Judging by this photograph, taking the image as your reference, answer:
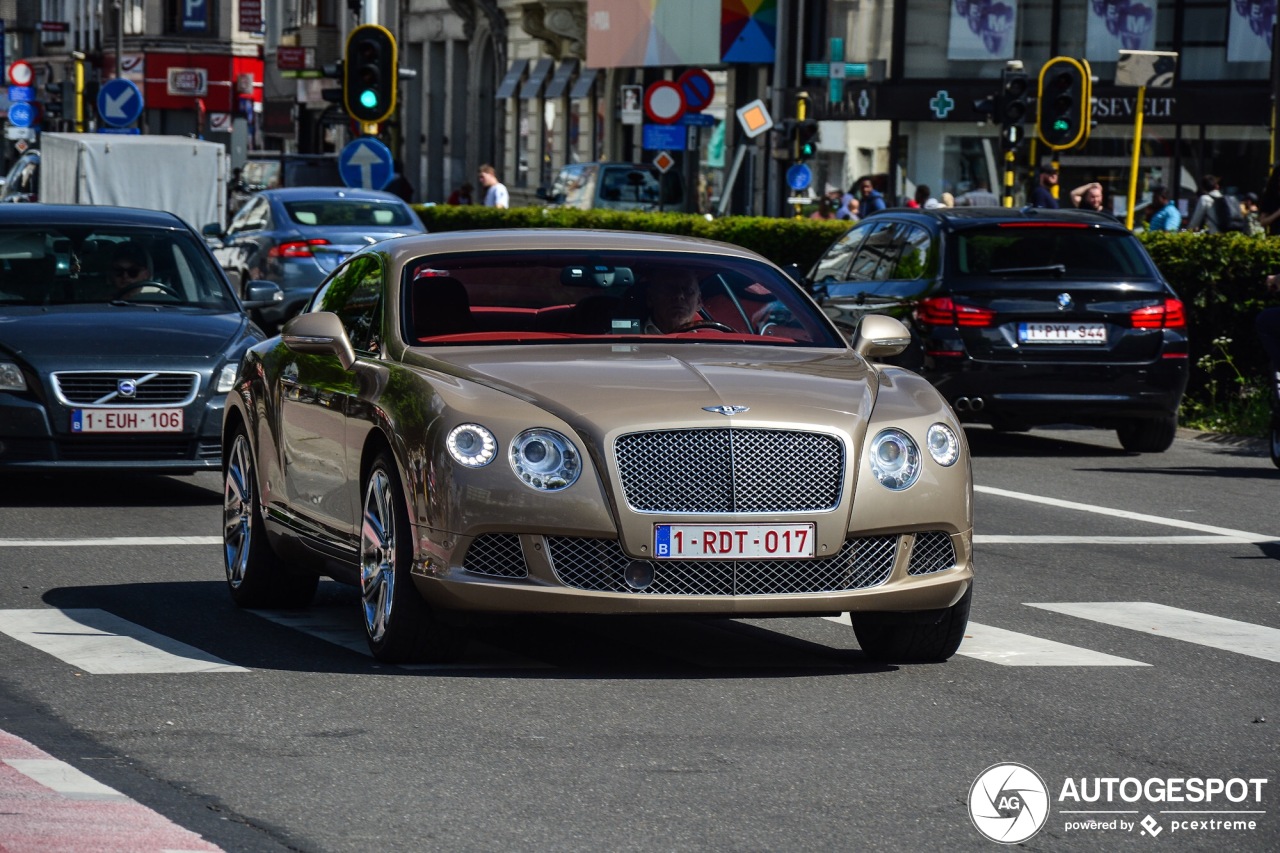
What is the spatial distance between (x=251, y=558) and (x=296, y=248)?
16.4 m

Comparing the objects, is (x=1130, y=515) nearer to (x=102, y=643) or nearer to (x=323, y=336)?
(x=323, y=336)

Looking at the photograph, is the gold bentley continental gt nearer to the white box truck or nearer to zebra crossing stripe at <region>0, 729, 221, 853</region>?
zebra crossing stripe at <region>0, 729, 221, 853</region>

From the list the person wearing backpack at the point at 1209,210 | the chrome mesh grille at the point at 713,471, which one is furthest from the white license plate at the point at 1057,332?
the person wearing backpack at the point at 1209,210

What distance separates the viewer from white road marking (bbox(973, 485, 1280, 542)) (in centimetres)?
1266

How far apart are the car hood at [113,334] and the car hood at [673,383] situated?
5.06 metres

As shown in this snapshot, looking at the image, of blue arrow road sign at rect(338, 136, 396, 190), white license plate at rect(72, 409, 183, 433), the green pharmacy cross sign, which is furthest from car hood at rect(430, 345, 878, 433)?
the green pharmacy cross sign

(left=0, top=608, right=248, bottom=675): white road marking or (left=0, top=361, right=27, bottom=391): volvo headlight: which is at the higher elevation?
(left=0, top=361, right=27, bottom=391): volvo headlight

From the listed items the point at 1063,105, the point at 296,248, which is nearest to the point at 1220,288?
the point at 1063,105

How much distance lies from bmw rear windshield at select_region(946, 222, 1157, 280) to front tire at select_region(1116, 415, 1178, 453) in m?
1.03

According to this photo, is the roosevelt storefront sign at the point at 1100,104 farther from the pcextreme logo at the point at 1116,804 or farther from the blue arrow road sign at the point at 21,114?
the pcextreme logo at the point at 1116,804

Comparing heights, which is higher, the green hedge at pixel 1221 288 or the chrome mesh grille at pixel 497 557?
the chrome mesh grille at pixel 497 557

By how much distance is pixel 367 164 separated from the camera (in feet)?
95.2

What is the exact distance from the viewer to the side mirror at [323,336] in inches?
344

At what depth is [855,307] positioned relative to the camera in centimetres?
1767
